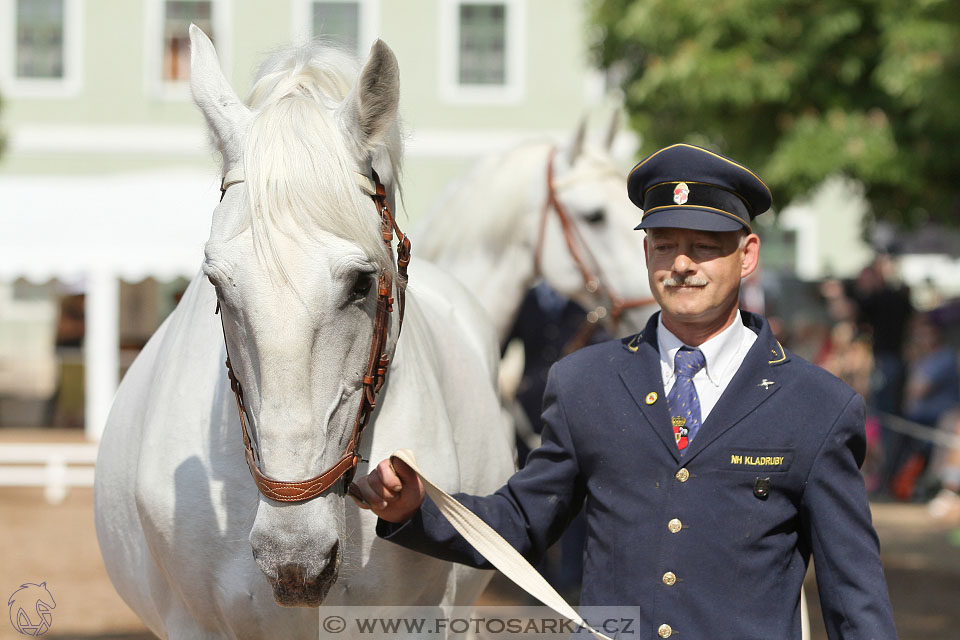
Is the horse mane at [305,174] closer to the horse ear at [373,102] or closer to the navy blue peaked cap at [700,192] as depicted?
the horse ear at [373,102]

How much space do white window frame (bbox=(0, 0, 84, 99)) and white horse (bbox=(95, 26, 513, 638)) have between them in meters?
19.6

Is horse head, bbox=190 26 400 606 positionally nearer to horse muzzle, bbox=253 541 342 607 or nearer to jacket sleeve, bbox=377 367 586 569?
horse muzzle, bbox=253 541 342 607

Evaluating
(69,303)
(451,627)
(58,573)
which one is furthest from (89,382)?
(451,627)

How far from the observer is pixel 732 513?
7.61 ft

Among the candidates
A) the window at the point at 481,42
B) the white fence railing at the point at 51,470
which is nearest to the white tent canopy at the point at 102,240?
the white fence railing at the point at 51,470

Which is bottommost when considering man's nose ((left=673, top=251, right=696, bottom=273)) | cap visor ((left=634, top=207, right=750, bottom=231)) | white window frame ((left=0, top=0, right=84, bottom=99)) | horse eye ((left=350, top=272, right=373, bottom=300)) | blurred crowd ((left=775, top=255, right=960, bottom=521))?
blurred crowd ((left=775, top=255, right=960, bottom=521))

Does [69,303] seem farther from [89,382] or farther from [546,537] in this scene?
[546,537]

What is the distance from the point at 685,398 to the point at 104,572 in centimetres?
648

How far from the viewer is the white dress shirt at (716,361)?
7.89 ft

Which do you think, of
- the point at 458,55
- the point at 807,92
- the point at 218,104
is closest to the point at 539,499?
the point at 218,104

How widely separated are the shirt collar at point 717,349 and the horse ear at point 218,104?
1.01 m

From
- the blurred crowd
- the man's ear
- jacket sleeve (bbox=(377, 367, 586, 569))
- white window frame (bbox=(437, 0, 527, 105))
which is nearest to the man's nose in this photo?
the man's ear

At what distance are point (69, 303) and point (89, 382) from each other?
2.19m

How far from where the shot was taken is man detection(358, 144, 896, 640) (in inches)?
89.9
